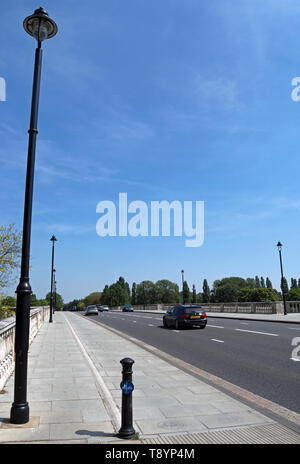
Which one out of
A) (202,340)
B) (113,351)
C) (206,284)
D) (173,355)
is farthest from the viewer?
(206,284)

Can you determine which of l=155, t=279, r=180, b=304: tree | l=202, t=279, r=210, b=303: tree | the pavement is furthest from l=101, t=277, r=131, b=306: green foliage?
the pavement

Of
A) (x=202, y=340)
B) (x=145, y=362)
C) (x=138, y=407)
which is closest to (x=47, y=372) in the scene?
(x=145, y=362)

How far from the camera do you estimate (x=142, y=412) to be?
5.43 metres

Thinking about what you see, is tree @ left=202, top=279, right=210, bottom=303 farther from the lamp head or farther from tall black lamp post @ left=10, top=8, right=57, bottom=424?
the lamp head

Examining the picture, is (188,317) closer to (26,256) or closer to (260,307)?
(260,307)

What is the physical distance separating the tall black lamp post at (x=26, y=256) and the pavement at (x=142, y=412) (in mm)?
317

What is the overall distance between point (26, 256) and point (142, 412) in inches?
113

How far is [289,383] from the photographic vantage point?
7.50 m

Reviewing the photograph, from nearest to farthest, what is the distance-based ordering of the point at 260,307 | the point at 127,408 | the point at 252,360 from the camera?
the point at 127,408
the point at 252,360
the point at 260,307

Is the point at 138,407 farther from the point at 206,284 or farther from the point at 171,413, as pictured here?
the point at 206,284

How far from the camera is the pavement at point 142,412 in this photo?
4.36 m

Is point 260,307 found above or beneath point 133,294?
above

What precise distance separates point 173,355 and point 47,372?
4424mm

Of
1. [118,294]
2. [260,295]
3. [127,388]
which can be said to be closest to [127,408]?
[127,388]
